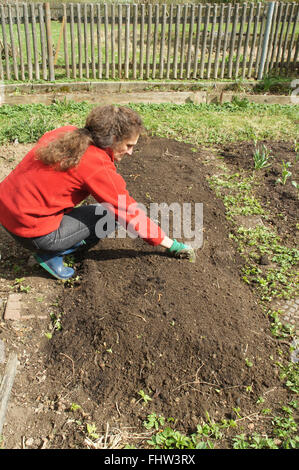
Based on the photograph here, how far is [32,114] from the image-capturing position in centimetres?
652

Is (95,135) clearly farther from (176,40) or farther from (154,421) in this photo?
(176,40)

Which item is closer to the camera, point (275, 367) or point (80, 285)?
point (275, 367)

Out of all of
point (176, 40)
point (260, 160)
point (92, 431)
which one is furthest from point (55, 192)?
point (176, 40)

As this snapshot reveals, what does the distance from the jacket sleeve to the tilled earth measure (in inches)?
21.2

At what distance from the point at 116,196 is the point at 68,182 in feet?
1.16

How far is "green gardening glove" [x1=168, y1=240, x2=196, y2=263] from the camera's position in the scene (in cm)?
312

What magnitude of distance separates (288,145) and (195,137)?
1.31 meters

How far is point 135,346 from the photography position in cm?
269

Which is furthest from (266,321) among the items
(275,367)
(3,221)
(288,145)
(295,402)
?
(288,145)

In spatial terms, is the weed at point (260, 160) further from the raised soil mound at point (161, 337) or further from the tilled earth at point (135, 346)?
the raised soil mound at point (161, 337)

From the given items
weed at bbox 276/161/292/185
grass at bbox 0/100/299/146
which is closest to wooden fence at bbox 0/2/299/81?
grass at bbox 0/100/299/146

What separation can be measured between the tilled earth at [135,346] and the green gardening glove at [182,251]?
0.06m

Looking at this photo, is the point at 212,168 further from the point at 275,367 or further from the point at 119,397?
the point at 119,397

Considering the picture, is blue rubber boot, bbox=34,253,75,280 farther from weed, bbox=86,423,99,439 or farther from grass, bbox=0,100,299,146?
grass, bbox=0,100,299,146
